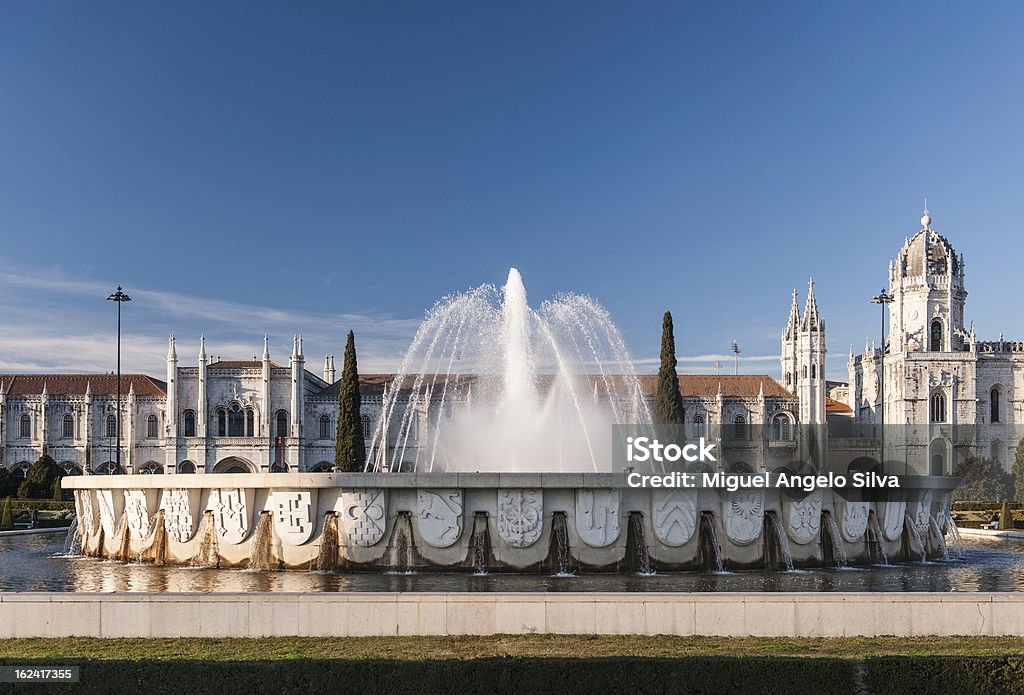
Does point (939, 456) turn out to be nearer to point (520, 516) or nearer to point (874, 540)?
point (874, 540)

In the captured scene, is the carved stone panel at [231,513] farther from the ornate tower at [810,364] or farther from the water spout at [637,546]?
the ornate tower at [810,364]

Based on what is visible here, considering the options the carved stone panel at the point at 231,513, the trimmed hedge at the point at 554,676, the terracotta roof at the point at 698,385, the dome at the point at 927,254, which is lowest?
the trimmed hedge at the point at 554,676

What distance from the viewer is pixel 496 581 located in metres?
16.2

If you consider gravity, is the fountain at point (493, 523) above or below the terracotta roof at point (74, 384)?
below

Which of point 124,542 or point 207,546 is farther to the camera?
point 124,542

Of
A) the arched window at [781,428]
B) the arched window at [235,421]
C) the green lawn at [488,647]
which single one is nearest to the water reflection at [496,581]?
the green lawn at [488,647]

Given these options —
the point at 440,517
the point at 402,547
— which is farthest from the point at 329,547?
the point at 440,517

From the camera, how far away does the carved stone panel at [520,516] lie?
56.4 feet

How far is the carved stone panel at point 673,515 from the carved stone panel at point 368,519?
4701 millimetres

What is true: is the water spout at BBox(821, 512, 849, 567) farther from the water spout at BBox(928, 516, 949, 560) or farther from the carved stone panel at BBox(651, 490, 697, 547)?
the water spout at BBox(928, 516, 949, 560)

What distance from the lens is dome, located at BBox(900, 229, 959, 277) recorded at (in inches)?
3177

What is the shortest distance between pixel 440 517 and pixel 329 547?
6.73ft

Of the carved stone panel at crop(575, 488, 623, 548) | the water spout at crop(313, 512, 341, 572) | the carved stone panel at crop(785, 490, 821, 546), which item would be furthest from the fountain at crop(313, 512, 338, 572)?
the carved stone panel at crop(785, 490, 821, 546)

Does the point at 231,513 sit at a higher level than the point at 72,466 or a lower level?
higher
